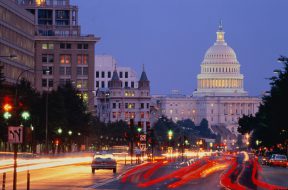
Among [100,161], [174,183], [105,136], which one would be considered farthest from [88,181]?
[105,136]

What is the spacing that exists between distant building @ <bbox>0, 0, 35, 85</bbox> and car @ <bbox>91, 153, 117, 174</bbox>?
6203 cm

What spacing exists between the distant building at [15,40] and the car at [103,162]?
62028 millimetres

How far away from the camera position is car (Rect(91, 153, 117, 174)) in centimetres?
7212

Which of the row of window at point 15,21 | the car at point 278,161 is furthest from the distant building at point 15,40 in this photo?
the car at point 278,161

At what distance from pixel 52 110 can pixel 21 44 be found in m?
34.8

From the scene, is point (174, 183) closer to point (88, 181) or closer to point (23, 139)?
point (88, 181)

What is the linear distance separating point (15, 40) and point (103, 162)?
8175cm

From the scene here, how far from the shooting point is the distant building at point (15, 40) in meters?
141

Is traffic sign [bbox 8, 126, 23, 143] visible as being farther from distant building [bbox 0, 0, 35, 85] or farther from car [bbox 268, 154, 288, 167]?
distant building [bbox 0, 0, 35, 85]

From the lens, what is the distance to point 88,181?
58.5 m

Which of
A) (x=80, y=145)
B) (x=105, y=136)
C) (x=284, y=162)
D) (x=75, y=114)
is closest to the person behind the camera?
(x=284, y=162)

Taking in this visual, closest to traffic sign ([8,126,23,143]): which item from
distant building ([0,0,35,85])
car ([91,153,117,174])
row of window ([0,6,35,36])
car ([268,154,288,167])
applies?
car ([91,153,117,174])

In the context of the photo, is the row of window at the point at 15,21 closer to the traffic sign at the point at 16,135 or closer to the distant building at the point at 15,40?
the distant building at the point at 15,40

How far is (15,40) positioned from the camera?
152 m
